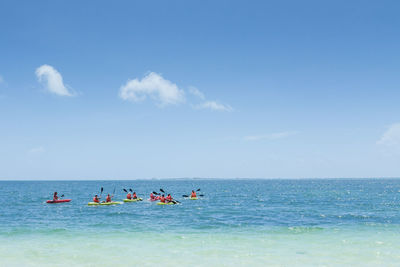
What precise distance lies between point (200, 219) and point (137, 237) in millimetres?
10656

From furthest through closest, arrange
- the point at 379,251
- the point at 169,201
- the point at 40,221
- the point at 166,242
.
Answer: the point at 169,201 < the point at 40,221 < the point at 166,242 < the point at 379,251

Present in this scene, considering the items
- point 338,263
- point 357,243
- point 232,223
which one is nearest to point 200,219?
point 232,223

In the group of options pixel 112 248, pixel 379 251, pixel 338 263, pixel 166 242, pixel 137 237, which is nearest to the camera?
pixel 338 263

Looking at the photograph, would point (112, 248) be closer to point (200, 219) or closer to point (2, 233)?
point (2, 233)

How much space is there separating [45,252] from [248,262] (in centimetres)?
1113

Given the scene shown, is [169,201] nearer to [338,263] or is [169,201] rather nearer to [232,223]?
[232,223]

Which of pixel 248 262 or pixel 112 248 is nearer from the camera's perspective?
pixel 248 262

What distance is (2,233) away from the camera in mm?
25812

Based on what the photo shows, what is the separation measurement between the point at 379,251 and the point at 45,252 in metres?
18.3

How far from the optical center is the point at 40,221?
32.7 m

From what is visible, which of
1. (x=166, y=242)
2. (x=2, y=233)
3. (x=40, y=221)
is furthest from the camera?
(x=40, y=221)

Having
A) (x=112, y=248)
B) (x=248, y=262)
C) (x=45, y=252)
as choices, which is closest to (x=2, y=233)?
(x=45, y=252)

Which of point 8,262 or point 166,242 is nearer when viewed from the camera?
point 8,262

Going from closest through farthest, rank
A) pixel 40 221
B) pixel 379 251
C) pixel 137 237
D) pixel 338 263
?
pixel 338 263, pixel 379 251, pixel 137 237, pixel 40 221
